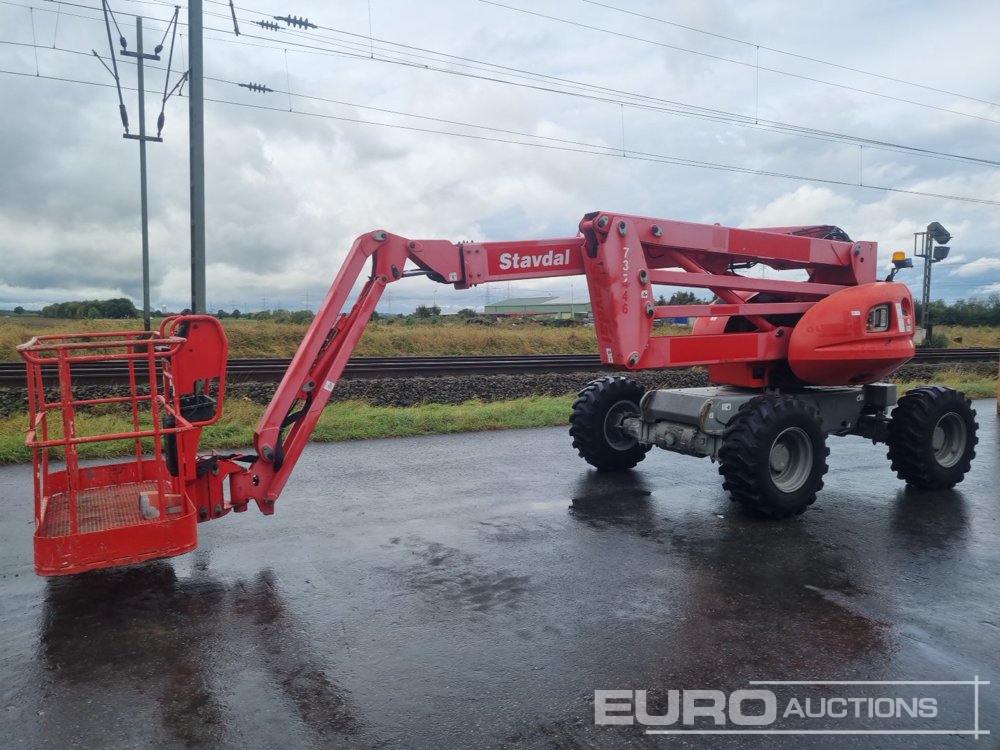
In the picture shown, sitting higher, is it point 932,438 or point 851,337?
point 851,337

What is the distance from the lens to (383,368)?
19.3 m

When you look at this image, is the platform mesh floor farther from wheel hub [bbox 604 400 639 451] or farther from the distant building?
the distant building

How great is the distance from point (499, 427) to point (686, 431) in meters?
4.93

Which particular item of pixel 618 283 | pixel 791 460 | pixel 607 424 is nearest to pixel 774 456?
pixel 791 460

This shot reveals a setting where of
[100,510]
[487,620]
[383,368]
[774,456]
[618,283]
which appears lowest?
[487,620]

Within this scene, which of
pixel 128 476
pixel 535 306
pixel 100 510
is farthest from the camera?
pixel 535 306

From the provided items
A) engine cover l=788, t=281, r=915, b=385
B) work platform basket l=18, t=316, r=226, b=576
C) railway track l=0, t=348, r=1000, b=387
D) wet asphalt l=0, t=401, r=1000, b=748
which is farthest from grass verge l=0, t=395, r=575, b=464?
engine cover l=788, t=281, r=915, b=385

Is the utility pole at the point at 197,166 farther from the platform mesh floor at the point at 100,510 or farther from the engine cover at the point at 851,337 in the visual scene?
the engine cover at the point at 851,337

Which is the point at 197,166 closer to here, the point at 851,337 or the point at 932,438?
the point at 851,337

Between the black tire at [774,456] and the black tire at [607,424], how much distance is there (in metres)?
1.88

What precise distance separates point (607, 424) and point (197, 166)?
7.28 m

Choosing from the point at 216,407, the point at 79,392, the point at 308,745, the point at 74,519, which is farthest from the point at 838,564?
the point at 79,392

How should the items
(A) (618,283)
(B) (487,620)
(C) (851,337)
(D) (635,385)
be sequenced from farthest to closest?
(D) (635,385), (C) (851,337), (A) (618,283), (B) (487,620)

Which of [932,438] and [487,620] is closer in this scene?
[487,620]
